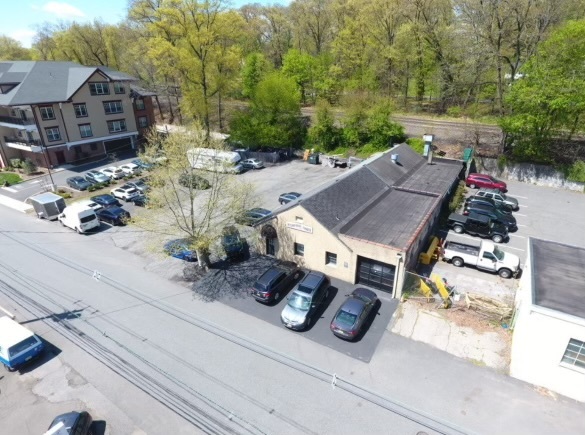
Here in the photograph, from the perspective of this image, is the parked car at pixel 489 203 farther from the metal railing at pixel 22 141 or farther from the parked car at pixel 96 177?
the metal railing at pixel 22 141

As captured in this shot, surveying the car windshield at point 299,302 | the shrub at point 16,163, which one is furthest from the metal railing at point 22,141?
the car windshield at point 299,302

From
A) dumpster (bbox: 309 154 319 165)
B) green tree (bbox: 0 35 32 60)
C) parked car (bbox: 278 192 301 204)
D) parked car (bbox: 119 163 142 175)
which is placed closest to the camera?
parked car (bbox: 278 192 301 204)

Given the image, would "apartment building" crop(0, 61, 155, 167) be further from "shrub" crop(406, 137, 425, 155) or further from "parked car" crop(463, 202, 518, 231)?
"parked car" crop(463, 202, 518, 231)

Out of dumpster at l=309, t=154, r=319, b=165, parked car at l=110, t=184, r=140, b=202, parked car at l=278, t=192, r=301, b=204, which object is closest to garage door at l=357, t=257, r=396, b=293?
parked car at l=278, t=192, r=301, b=204

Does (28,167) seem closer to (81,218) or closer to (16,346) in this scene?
(81,218)

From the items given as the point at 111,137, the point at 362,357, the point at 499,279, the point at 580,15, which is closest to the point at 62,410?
the point at 362,357

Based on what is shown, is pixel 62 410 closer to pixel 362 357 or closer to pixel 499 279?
pixel 362 357
